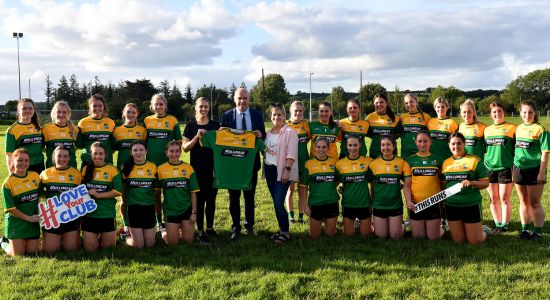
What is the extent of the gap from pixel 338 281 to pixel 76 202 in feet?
11.3

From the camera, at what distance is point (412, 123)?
7.39 meters

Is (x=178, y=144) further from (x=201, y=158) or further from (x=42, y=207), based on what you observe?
(x=42, y=207)

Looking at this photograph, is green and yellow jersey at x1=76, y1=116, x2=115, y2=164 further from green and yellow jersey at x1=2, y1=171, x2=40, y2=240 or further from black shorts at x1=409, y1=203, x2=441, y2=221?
black shorts at x1=409, y1=203, x2=441, y2=221

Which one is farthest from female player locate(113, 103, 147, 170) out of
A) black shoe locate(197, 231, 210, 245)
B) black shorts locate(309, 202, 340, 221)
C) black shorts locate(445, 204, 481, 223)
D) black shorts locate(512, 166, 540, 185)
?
black shorts locate(512, 166, 540, 185)

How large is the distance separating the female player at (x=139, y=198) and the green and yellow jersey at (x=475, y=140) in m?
4.63

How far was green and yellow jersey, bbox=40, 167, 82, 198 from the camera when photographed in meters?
6.13

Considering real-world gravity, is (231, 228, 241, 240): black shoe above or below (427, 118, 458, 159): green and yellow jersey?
below

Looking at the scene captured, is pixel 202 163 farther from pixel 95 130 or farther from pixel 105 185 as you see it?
pixel 95 130

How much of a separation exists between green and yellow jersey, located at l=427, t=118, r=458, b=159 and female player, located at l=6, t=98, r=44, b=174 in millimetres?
5800

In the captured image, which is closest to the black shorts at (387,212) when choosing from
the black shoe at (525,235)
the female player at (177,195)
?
the black shoe at (525,235)

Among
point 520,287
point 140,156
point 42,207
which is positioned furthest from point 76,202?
point 520,287

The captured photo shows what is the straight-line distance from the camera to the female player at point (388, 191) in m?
6.73

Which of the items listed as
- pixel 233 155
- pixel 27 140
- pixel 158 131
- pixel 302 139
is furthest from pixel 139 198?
pixel 302 139

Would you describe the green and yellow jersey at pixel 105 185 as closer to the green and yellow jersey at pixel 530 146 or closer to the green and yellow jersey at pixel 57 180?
the green and yellow jersey at pixel 57 180
